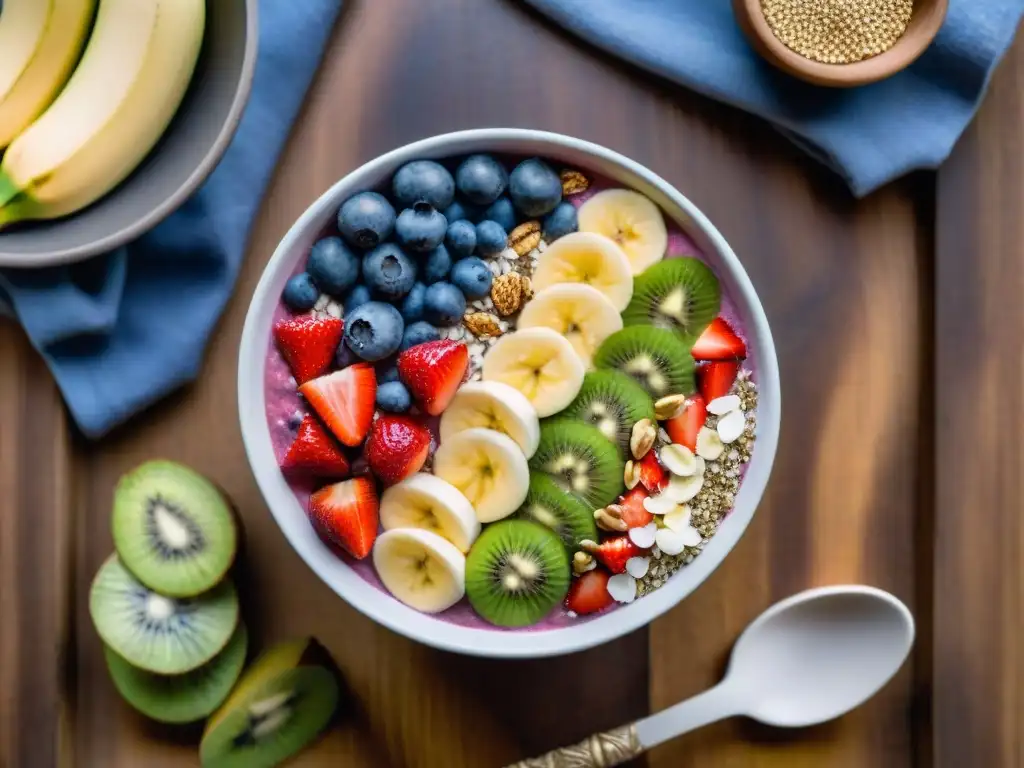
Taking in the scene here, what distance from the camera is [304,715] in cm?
79

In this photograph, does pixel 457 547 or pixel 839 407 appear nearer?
pixel 457 547

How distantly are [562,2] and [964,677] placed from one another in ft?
2.18

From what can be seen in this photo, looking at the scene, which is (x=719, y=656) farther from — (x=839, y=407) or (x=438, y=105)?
(x=438, y=105)

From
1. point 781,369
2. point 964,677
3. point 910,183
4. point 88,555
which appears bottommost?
point 964,677

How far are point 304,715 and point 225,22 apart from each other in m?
0.55

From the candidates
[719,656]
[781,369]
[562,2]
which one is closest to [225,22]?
[562,2]

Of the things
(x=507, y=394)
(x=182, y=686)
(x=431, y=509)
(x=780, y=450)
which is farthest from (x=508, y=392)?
(x=182, y=686)

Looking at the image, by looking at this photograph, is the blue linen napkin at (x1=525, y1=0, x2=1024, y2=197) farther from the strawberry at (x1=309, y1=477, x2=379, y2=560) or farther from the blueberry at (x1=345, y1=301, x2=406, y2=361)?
the strawberry at (x1=309, y1=477, x2=379, y2=560)

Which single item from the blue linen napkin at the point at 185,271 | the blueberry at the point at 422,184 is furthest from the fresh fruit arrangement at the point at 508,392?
the blue linen napkin at the point at 185,271

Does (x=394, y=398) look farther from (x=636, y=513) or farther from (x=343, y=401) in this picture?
(x=636, y=513)

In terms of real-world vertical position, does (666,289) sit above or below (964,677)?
above

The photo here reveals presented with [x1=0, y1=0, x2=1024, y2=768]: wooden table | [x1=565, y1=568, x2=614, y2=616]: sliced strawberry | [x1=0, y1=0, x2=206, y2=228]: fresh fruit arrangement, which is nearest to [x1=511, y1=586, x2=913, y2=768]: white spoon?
[x1=0, y1=0, x2=1024, y2=768]: wooden table

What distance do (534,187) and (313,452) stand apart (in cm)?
26

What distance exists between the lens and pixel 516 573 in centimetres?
72
